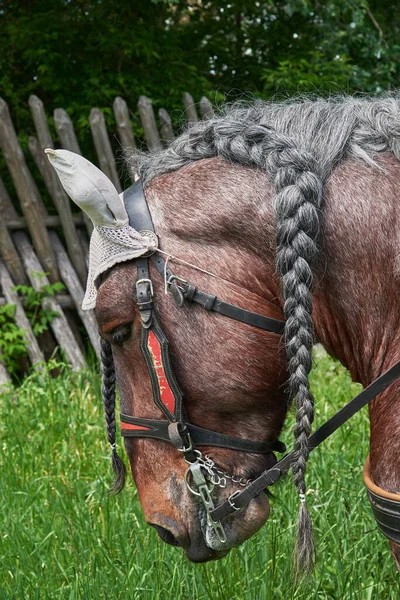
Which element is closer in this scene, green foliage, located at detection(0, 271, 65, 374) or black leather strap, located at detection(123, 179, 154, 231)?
black leather strap, located at detection(123, 179, 154, 231)

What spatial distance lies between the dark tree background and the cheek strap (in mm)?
5195

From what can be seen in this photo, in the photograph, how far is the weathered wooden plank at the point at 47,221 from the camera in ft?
19.1

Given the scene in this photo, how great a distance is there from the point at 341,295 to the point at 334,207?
8.5 inches

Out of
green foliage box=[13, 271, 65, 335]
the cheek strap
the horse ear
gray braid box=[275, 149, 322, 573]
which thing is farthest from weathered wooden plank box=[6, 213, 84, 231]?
the cheek strap

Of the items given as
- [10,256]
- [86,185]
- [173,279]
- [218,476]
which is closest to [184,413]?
[218,476]

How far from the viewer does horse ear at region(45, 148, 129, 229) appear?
1820mm

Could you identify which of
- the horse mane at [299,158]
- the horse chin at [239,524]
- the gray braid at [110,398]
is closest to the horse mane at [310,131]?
the horse mane at [299,158]

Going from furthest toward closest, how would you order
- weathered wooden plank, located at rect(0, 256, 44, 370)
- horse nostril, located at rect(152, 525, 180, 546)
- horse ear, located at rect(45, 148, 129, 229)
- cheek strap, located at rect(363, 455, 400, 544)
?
weathered wooden plank, located at rect(0, 256, 44, 370), horse nostril, located at rect(152, 525, 180, 546), horse ear, located at rect(45, 148, 129, 229), cheek strap, located at rect(363, 455, 400, 544)

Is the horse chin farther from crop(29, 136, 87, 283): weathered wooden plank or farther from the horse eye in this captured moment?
crop(29, 136, 87, 283): weathered wooden plank

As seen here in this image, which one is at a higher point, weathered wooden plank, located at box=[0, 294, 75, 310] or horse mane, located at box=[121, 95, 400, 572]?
horse mane, located at box=[121, 95, 400, 572]

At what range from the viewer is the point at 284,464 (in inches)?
75.9

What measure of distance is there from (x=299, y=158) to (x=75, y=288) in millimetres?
4239

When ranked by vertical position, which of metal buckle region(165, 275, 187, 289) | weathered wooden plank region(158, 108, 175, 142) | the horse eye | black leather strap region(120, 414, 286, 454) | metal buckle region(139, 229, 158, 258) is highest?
metal buckle region(139, 229, 158, 258)

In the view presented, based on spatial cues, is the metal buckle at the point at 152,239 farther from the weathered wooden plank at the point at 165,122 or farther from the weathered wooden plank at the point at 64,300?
the weathered wooden plank at the point at 165,122
